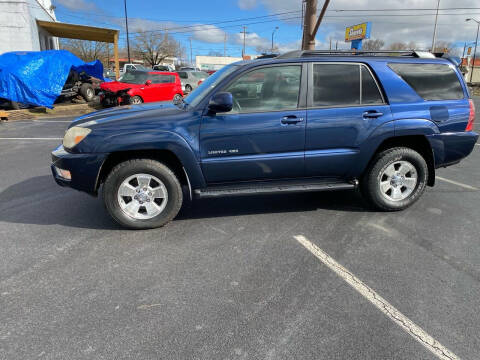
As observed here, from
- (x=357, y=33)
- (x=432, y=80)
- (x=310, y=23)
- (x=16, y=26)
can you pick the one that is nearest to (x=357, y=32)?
(x=357, y=33)

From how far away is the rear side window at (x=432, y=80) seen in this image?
13.2ft

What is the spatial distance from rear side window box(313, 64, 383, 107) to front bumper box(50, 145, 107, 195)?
239 centimetres

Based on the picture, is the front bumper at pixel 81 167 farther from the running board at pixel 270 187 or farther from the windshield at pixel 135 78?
the windshield at pixel 135 78

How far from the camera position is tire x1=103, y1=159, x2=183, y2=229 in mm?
3541

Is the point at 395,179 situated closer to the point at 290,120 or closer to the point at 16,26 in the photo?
the point at 290,120

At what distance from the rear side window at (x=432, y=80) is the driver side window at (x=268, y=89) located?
124 cm

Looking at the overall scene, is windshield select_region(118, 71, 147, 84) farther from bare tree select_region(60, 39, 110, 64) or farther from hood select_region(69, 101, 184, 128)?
bare tree select_region(60, 39, 110, 64)

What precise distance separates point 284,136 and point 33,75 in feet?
42.6

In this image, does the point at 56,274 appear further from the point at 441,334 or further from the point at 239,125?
the point at 441,334

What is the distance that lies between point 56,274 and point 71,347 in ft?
3.15

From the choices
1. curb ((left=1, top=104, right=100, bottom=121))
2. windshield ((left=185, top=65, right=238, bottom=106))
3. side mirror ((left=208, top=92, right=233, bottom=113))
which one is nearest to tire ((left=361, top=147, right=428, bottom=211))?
side mirror ((left=208, top=92, right=233, bottom=113))

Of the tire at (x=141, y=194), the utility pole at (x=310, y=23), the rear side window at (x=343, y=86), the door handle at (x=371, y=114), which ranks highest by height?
the utility pole at (x=310, y=23)

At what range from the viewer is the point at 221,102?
135 inches

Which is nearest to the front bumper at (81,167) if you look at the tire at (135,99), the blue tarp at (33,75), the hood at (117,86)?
the tire at (135,99)
